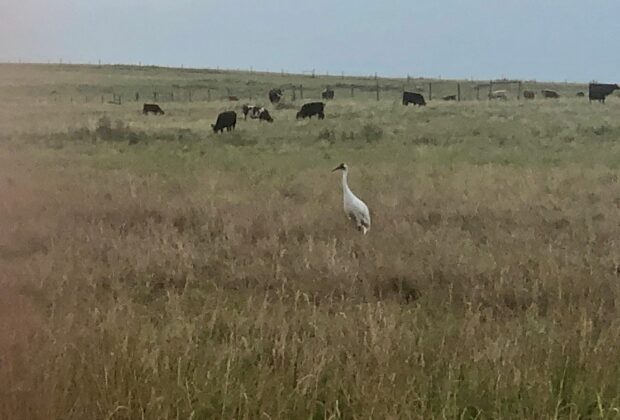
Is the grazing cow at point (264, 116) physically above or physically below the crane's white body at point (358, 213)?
above

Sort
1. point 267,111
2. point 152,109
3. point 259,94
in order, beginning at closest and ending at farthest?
point 267,111 → point 152,109 → point 259,94

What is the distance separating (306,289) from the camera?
6.68m

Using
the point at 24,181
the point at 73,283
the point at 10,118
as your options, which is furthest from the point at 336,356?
the point at 10,118

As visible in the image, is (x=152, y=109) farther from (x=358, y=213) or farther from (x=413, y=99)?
(x=358, y=213)

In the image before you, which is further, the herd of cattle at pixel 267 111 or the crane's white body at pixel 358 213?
the herd of cattle at pixel 267 111

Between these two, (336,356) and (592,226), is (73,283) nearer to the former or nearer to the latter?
(336,356)

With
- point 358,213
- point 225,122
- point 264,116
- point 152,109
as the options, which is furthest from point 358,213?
point 152,109

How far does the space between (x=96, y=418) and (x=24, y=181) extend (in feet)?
35.2

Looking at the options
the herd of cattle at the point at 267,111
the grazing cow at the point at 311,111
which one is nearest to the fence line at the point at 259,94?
the herd of cattle at the point at 267,111

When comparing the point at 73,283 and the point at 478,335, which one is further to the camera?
the point at 73,283

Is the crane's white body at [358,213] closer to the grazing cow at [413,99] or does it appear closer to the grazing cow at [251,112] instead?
the grazing cow at [251,112]

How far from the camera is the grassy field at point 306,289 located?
388 cm

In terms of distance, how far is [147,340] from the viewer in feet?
14.8

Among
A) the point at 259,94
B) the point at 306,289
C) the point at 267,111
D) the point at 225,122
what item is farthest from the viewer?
the point at 259,94
